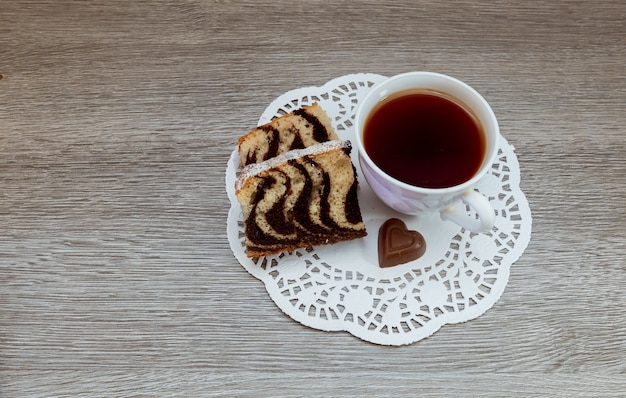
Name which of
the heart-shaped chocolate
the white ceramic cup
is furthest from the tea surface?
the heart-shaped chocolate

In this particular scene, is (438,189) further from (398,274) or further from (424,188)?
(398,274)

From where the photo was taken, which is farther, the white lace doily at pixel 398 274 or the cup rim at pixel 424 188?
the white lace doily at pixel 398 274

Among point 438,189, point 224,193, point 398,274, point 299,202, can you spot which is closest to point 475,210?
point 438,189

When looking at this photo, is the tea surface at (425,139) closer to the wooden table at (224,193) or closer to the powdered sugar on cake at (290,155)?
the powdered sugar on cake at (290,155)

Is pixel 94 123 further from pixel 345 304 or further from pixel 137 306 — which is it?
pixel 345 304

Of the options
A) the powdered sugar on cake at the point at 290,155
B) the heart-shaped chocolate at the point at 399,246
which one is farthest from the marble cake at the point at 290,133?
the heart-shaped chocolate at the point at 399,246

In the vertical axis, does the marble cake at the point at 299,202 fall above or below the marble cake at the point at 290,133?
below

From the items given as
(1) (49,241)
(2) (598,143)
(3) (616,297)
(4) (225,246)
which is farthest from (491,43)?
(1) (49,241)
